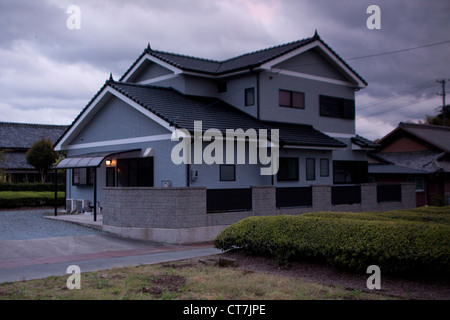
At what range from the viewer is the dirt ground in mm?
8016

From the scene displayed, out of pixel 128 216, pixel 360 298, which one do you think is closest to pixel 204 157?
pixel 128 216

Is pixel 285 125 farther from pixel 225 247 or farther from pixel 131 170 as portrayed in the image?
pixel 225 247

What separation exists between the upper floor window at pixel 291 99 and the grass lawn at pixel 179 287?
1365 cm

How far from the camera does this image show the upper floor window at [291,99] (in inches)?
882

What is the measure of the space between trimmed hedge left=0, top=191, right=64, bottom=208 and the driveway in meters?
9.05

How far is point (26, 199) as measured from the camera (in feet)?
87.6

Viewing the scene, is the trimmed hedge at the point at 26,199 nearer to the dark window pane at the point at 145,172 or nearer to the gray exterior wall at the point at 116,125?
the gray exterior wall at the point at 116,125

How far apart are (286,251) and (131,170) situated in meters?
11.0

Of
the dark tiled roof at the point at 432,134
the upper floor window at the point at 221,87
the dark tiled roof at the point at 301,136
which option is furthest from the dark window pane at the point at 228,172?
the dark tiled roof at the point at 432,134

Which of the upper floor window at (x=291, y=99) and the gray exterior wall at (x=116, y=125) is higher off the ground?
the upper floor window at (x=291, y=99)

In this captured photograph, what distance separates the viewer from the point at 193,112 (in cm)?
1947

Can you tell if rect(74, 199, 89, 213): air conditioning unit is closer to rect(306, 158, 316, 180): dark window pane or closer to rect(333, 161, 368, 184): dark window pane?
rect(306, 158, 316, 180): dark window pane

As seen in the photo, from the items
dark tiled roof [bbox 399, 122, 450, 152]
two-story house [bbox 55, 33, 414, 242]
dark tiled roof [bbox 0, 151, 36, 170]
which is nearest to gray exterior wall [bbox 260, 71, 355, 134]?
two-story house [bbox 55, 33, 414, 242]
